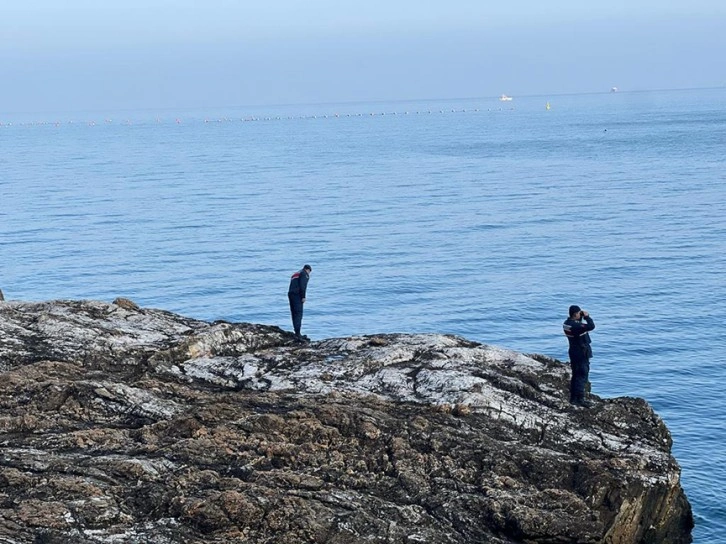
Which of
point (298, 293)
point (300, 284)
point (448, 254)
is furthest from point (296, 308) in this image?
point (448, 254)

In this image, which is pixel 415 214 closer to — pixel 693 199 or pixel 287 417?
pixel 693 199

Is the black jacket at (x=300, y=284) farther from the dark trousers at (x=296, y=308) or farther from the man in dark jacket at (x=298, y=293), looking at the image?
the dark trousers at (x=296, y=308)

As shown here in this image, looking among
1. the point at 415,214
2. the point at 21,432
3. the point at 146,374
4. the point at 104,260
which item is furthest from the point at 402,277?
the point at 21,432

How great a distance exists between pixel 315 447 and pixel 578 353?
23.5ft

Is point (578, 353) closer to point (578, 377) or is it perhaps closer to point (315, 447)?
point (578, 377)

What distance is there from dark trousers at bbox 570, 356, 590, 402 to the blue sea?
6.15 metres

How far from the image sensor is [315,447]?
2081 cm

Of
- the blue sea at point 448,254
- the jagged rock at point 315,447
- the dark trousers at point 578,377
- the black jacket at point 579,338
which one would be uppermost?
the black jacket at point 579,338

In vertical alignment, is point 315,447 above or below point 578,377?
below

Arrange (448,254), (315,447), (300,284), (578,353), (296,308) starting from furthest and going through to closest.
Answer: (448,254) → (296,308) → (300,284) → (578,353) → (315,447)

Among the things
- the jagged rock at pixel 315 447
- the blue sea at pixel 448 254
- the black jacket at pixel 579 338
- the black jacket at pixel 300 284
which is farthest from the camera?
the blue sea at pixel 448 254

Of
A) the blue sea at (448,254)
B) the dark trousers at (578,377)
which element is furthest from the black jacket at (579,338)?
the blue sea at (448,254)

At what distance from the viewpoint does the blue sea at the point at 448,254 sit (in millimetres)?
45750

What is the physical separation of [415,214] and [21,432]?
70618 mm
